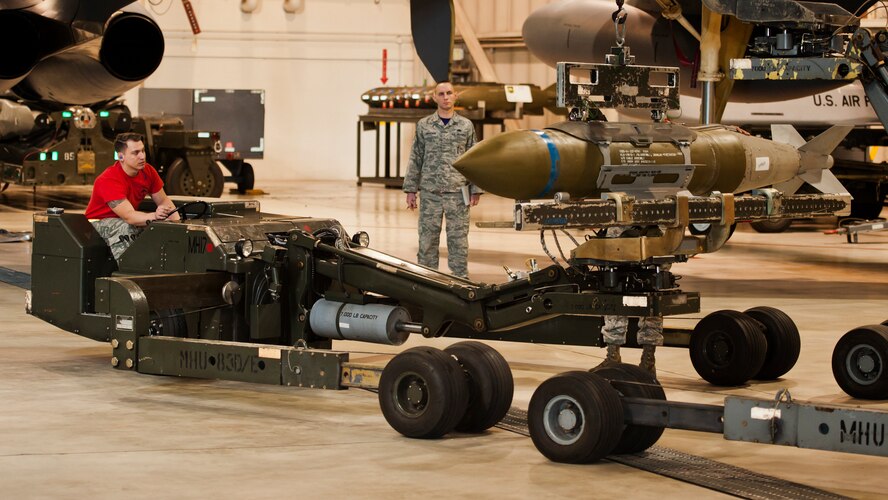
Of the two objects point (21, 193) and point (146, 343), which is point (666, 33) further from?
point (21, 193)

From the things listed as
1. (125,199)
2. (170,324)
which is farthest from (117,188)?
(170,324)

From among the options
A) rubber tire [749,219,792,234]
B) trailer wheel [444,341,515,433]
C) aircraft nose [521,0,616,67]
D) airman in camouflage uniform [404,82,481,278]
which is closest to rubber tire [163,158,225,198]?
aircraft nose [521,0,616,67]

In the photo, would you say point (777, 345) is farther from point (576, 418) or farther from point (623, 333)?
point (576, 418)

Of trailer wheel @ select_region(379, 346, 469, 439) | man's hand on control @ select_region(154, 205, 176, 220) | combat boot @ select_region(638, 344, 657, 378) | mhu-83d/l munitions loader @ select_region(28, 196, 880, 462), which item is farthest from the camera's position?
man's hand on control @ select_region(154, 205, 176, 220)

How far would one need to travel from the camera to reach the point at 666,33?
556 inches

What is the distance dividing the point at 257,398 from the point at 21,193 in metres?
19.5

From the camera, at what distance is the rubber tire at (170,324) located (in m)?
7.59

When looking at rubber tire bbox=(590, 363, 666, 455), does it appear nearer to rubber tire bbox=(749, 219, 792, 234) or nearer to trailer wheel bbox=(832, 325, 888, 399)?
trailer wheel bbox=(832, 325, 888, 399)

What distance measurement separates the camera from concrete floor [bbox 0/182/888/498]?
5164mm

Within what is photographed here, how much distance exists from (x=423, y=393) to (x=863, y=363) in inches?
115

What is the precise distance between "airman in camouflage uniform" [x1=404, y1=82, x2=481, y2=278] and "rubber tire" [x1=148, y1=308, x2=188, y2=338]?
12.3 feet

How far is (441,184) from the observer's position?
36.8ft

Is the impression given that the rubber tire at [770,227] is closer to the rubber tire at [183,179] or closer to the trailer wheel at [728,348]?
the rubber tire at [183,179]

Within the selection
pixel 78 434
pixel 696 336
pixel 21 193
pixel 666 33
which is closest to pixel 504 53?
pixel 21 193
